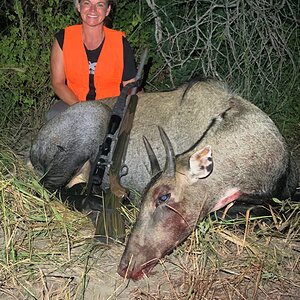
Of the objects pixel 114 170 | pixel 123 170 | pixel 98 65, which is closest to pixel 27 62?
pixel 98 65

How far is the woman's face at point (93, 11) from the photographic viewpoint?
227 inches

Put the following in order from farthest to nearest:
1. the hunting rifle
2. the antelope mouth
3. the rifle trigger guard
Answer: the rifle trigger guard → the hunting rifle → the antelope mouth

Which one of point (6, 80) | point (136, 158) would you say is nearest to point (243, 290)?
point (136, 158)

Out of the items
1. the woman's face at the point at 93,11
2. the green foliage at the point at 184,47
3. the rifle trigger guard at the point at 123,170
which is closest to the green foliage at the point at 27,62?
the green foliage at the point at 184,47

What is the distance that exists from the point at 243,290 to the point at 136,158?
5.52ft

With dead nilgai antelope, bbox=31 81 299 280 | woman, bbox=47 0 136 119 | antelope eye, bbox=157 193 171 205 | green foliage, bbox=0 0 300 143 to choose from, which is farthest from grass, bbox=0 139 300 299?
green foliage, bbox=0 0 300 143

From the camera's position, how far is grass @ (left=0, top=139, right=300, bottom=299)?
3922 mm

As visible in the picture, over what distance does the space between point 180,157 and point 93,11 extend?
78.6 inches

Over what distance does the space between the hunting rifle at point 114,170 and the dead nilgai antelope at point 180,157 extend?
19 cm

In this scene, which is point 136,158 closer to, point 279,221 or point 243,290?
point 279,221

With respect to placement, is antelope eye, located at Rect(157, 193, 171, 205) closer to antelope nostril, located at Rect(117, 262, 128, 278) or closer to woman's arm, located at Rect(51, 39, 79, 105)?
antelope nostril, located at Rect(117, 262, 128, 278)

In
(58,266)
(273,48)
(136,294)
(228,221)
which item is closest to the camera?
(136,294)

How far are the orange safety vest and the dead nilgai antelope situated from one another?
1.69 feet

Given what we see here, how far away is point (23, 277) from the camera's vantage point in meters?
4.02
